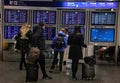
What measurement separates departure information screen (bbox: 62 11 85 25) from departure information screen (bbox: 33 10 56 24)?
0.45 meters

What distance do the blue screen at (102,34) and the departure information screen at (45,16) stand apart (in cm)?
185

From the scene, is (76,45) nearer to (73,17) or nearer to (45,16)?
(73,17)

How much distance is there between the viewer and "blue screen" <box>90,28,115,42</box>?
17.2 meters

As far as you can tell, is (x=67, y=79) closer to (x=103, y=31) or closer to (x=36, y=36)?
(x=36, y=36)

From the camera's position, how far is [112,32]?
1720 cm

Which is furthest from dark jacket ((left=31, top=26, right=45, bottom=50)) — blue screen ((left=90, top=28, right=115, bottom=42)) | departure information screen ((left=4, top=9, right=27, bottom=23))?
blue screen ((left=90, top=28, right=115, bottom=42))

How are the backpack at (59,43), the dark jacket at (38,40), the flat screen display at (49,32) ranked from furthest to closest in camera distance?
the flat screen display at (49,32) < the backpack at (59,43) < the dark jacket at (38,40)

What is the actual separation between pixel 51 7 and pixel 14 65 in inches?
122

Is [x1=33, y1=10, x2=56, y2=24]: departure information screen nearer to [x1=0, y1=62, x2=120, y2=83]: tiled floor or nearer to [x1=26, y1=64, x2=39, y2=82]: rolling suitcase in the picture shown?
[x1=0, y1=62, x2=120, y2=83]: tiled floor

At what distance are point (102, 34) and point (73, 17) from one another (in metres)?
1.52

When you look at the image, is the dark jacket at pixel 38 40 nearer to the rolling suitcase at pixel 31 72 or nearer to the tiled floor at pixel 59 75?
the rolling suitcase at pixel 31 72

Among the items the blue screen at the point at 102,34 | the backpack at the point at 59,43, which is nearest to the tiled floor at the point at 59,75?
the backpack at the point at 59,43

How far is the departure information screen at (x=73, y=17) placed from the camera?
56.6 feet

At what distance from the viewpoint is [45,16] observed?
17.4 metres
